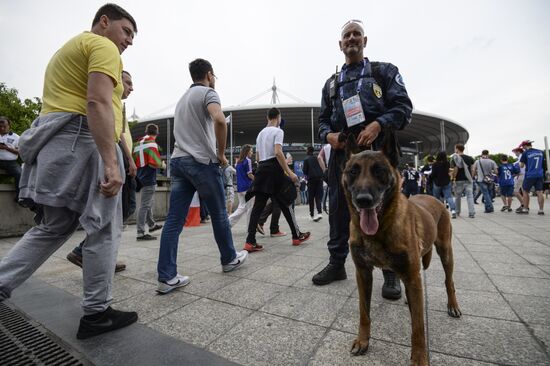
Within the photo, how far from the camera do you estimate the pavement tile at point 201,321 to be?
1755mm

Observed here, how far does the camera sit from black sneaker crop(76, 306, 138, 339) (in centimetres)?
175

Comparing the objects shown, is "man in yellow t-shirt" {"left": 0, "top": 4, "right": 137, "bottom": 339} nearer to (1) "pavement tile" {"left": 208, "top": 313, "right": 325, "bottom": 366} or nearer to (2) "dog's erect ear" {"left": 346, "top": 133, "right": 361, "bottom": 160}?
(1) "pavement tile" {"left": 208, "top": 313, "right": 325, "bottom": 366}

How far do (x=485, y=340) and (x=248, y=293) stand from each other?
69.3 inches

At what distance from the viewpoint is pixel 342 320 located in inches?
75.1

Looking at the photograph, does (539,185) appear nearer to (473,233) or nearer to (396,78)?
(473,233)

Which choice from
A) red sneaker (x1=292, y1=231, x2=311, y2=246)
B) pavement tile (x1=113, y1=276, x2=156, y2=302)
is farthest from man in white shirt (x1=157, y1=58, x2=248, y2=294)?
red sneaker (x1=292, y1=231, x2=311, y2=246)

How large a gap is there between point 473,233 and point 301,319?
17.9ft

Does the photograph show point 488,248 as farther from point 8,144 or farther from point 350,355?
point 8,144

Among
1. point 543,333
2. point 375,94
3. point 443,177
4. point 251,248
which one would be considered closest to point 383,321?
point 543,333

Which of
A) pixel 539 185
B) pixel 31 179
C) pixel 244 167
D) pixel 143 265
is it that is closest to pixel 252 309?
pixel 31 179

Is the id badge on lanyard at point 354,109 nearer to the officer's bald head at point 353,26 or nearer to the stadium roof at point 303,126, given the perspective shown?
the officer's bald head at point 353,26

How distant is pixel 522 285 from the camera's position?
254 cm

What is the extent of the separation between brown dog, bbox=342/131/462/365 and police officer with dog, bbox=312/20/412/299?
2.39 ft

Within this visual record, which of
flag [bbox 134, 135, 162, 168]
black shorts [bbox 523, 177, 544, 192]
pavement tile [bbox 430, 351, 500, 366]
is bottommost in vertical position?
pavement tile [bbox 430, 351, 500, 366]
